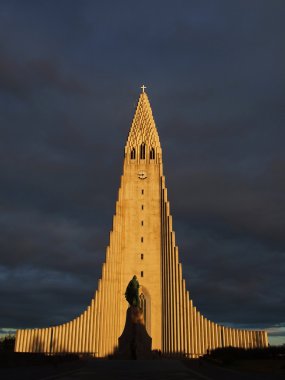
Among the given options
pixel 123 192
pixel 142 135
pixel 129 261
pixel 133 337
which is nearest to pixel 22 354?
pixel 133 337

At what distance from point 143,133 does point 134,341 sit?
3635cm

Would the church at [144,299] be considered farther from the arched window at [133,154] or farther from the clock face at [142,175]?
the arched window at [133,154]

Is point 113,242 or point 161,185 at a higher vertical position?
point 161,185

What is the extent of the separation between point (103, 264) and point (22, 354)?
3355 centimetres

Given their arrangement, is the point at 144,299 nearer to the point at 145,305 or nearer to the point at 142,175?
the point at 145,305

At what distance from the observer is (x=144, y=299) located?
55531mm

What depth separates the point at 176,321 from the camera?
2089 inches

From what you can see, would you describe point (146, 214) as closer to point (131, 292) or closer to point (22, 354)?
point (131, 292)

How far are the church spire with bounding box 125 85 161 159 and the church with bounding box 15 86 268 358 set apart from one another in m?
4.28

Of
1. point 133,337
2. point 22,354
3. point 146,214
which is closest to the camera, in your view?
point 22,354

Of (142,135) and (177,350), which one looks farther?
(142,135)

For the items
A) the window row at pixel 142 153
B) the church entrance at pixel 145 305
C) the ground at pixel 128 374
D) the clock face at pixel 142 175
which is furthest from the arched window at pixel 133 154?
the ground at pixel 128 374

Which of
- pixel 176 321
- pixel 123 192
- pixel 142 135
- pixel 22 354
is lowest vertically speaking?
pixel 22 354

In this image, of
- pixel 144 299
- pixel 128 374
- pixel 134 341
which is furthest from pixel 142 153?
pixel 128 374
